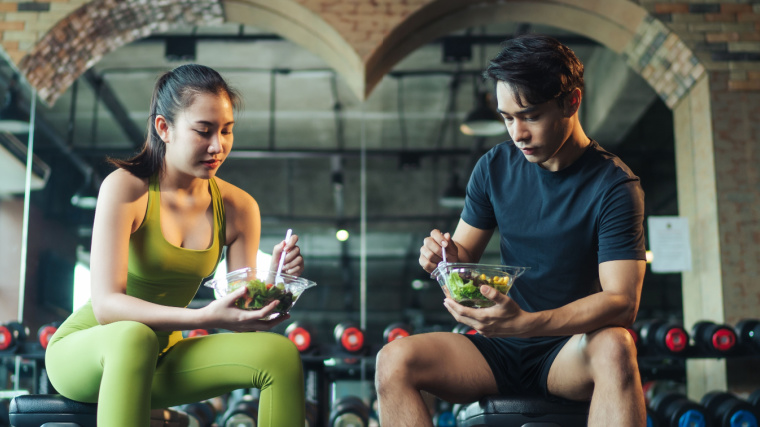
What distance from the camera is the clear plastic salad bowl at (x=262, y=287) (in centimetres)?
175

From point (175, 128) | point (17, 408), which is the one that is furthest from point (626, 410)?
point (17, 408)

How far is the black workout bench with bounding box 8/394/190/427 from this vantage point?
6.25ft

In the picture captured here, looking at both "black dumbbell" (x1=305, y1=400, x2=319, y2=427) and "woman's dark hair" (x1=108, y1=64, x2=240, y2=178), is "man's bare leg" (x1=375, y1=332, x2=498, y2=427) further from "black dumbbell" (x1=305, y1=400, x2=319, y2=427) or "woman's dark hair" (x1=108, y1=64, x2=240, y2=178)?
"black dumbbell" (x1=305, y1=400, x2=319, y2=427)

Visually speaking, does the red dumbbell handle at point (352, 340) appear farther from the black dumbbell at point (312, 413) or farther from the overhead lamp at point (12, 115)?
the overhead lamp at point (12, 115)

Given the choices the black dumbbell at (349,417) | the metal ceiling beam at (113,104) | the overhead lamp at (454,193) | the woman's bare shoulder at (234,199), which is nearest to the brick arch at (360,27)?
the metal ceiling beam at (113,104)

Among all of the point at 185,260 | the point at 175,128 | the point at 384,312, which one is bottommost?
the point at 384,312

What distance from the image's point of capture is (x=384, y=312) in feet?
30.5

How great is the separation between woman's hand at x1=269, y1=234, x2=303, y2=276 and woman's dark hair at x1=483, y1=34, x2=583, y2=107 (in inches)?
27.2

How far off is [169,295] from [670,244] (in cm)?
415

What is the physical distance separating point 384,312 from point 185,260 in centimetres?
743

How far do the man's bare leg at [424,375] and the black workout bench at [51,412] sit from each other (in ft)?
2.13

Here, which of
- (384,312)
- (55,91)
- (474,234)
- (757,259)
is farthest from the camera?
(384,312)

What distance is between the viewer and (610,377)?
1.76 m

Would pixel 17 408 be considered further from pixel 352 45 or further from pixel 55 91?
pixel 55 91
